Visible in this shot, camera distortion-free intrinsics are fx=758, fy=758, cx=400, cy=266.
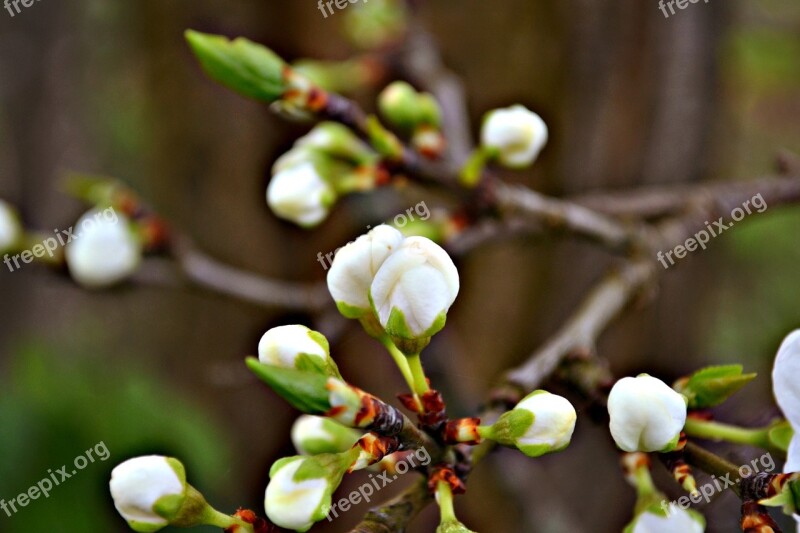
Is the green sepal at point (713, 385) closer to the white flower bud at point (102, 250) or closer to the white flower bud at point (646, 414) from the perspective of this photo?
the white flower bud at point (646, 414)

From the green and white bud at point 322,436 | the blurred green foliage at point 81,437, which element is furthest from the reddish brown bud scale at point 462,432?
the blurred green foliage at point 81,437

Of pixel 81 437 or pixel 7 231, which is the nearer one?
pixel 7 231

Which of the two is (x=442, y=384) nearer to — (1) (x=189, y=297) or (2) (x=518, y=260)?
(2) (x=518, y=260)

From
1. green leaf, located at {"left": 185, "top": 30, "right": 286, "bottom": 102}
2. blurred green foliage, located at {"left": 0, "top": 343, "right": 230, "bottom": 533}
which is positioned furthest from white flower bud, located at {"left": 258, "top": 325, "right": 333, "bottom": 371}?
blurred green foliage, located at {"left": 0, "top": 343, "right": 230, "bottom": 533}

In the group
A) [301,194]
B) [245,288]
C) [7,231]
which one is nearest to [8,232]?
[7,231]

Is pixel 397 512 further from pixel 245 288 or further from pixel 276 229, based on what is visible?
pixel 276 229

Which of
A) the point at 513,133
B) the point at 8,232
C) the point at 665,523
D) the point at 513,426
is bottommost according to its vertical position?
Result: the point at 665,523
